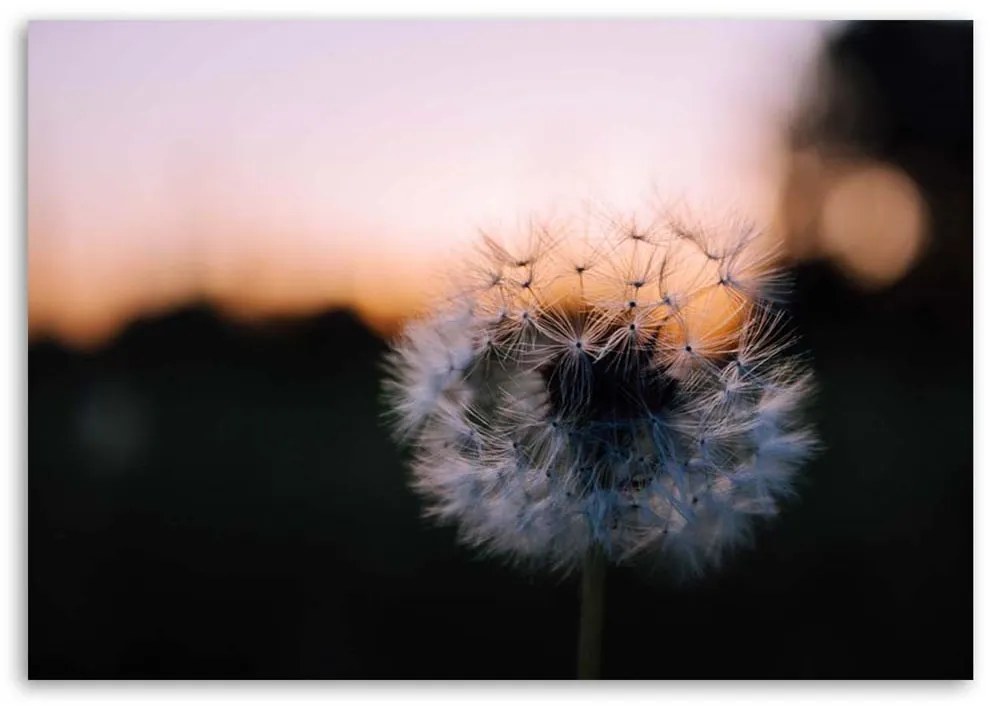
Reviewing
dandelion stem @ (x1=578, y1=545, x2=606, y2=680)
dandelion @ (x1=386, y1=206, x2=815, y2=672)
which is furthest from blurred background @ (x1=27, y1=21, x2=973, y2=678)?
dandelion @ (x1=386, y1=206, x2=815, y2=672)

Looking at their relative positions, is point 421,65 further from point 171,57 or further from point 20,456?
point 20,456

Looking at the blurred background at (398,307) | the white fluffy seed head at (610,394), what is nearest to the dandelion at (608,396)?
the white fluffy seed head at (610,394)

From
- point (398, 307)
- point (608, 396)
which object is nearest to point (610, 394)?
point (608, 396)

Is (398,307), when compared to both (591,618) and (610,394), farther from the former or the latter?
(591,618)

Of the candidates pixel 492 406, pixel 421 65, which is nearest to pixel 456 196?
pixel 421 65

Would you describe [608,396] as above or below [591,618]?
above

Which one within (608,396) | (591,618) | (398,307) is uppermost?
(398,307)
